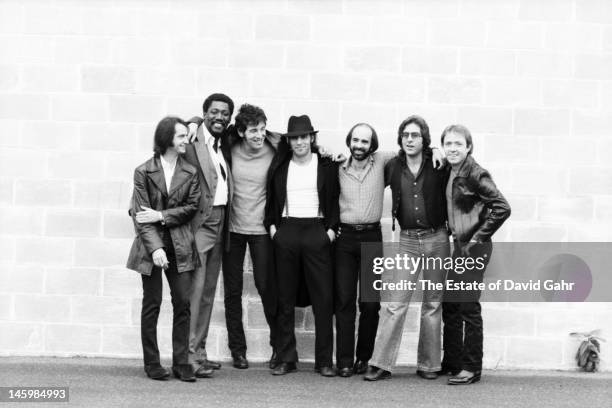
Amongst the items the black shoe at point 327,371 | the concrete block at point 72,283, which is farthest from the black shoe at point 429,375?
the concrete block at point 72,283

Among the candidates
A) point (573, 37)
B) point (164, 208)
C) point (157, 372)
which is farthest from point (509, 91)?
point (157, 372)

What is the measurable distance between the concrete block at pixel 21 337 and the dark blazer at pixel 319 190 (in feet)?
6.68

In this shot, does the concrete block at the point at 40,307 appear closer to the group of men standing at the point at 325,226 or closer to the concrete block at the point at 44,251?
the concrete block at the point at 44,251

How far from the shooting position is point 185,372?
5.84 meters

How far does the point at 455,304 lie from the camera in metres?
6.03

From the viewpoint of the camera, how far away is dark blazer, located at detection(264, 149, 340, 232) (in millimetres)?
6105

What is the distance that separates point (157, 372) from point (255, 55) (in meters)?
2.47

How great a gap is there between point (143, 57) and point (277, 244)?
71.7 inches

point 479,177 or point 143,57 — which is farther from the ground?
Answer: point 143,57

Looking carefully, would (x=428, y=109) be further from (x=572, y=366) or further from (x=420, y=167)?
(x=572, y=366)

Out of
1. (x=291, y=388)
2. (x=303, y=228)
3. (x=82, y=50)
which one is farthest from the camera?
(x=82, y=50)

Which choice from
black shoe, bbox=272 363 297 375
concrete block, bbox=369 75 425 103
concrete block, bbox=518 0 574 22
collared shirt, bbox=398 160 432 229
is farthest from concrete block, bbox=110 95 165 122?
concrete block, bbox=518 0 574 22

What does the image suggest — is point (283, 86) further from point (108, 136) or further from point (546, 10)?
point (546, 10)

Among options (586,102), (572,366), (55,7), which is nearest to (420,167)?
(586,102)
